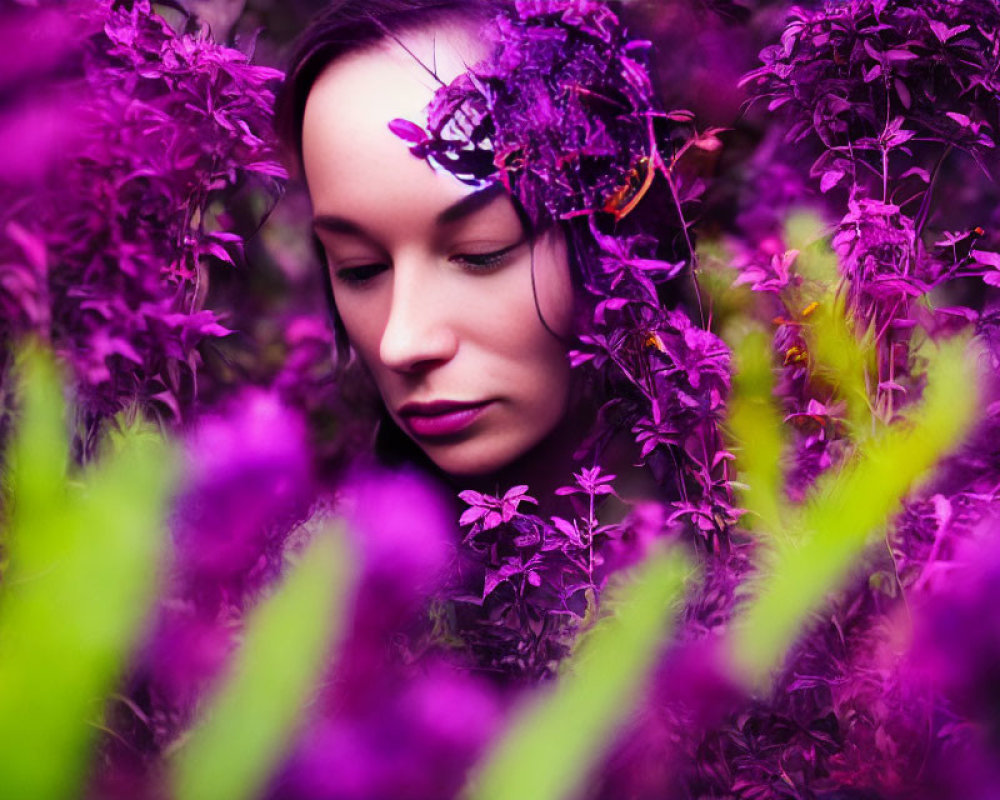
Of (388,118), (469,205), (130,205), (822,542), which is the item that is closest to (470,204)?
(469,205)

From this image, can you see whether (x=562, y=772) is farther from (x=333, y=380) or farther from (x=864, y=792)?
(x=333, y=380)

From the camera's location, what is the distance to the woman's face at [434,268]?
986mm

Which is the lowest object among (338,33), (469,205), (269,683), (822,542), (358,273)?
(269,683)

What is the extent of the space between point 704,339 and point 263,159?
0.54m

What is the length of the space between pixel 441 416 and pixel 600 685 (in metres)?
0.35

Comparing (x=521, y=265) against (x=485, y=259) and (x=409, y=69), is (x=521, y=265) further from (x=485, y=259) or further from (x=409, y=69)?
(x=409, y=69)

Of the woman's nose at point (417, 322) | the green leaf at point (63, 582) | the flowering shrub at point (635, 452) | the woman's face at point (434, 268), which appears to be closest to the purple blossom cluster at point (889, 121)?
the flowering shrub at point (635, 452)

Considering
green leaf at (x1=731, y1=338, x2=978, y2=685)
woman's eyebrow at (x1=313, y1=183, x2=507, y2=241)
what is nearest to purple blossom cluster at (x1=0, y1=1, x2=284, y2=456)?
woman's eyebrow at (x1=313, y1=183, x2=507, y2=241)

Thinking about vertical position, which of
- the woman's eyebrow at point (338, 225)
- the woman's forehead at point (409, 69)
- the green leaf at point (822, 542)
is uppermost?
the woman's forehead at point (409, 69)

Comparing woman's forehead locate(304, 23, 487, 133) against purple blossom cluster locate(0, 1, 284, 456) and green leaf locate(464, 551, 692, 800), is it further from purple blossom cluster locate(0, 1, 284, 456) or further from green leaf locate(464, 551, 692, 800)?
green leaf locate(464, 551, 692, 800)

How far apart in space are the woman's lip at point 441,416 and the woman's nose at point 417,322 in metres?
0.06

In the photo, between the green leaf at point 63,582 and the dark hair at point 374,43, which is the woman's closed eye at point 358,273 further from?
the green leaf at point 63,582

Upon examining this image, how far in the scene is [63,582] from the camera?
3.32 ft

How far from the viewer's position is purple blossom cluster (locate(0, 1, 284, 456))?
1.01 m
